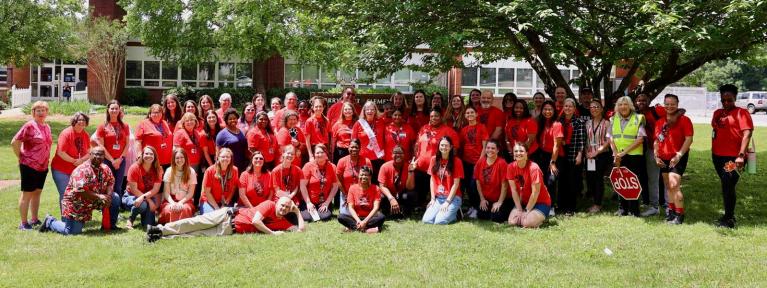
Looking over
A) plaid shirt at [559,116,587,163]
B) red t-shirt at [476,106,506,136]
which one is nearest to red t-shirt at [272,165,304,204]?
red t-shirt at [476,106,506,136]

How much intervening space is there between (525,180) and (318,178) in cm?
244

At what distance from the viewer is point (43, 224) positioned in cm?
712

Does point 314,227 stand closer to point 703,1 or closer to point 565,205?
point 565,205

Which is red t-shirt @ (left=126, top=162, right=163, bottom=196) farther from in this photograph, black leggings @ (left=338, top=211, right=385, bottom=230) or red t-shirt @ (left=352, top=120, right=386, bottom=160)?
red t-shirt @ (left=352, top=120, right=386, bottom=160)

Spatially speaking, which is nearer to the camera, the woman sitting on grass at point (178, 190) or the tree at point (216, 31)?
the woman sitting on grass at point (178, 190)

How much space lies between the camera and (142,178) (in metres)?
7.38

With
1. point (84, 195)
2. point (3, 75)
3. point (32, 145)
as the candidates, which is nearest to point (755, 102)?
point (84, 195)

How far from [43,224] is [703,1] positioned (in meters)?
7.97

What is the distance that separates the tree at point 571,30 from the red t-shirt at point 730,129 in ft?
2.83

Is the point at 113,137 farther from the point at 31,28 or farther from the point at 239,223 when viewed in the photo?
the point at 31,28

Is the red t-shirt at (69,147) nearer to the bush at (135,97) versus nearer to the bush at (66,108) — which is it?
the bush at (66,108)

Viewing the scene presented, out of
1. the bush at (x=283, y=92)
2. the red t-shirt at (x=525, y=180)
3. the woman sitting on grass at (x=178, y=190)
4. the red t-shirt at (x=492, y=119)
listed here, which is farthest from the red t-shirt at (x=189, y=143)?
the bush at (x=283, y=92)

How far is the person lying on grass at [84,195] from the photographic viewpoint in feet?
22.6

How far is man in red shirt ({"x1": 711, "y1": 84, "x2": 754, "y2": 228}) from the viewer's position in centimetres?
714
